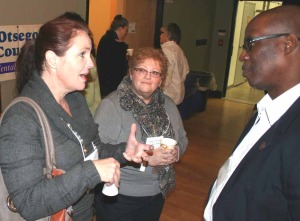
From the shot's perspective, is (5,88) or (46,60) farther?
(5,88)

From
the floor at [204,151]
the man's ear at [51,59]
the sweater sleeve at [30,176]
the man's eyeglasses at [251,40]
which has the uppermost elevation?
the man's eyeglasses at [251,40]

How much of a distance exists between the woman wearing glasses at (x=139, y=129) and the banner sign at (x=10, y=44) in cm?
172

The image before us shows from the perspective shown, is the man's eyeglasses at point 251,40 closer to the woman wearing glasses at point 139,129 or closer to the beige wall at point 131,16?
the woman wearing glasses at point 139,129

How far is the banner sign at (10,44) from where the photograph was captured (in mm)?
3209

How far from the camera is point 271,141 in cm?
118

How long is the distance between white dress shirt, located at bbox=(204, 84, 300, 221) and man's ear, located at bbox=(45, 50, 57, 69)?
92 centimetres

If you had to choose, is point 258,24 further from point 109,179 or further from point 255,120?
point 109,179

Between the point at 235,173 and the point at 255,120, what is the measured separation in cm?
41

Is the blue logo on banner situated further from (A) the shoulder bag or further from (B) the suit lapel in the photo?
(B) the suit lapel

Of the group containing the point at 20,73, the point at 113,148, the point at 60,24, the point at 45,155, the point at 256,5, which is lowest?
the point at 113,148

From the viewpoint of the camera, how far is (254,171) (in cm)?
120

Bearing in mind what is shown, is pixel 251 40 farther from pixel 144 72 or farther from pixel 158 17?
pixel 158 17

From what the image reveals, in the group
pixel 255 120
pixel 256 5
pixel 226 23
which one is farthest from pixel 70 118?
pixel 256 5

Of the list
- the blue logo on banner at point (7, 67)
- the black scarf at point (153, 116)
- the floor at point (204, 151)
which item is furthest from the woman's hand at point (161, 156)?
the blue logo on banner at point (7, 67)
